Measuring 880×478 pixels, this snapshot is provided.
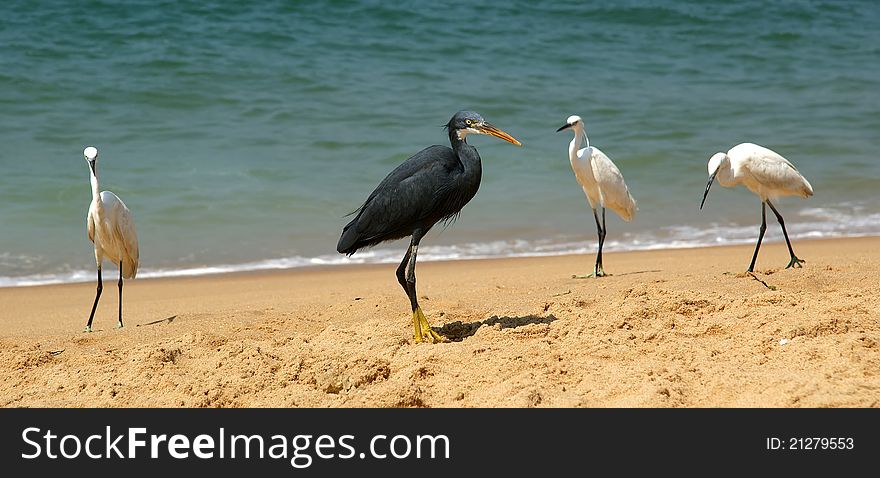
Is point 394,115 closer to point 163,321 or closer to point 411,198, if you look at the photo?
point 163,321

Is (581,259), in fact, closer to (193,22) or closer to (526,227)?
(526,227)

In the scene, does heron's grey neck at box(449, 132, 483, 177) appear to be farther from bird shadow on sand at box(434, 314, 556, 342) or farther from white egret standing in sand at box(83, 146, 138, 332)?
white egret standing in sand at box(83, 146, 138, 332)

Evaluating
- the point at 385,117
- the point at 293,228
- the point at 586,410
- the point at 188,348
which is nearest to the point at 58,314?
the point at 188,348

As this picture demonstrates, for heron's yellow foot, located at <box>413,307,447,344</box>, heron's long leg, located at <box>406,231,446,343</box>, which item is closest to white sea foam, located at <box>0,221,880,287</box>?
heron's long leg, located at <box>406,231,446,343</box>

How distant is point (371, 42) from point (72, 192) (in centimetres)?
748

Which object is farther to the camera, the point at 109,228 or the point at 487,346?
the point at 109,228

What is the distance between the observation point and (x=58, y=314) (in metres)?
6.74

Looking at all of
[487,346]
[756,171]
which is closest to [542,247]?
[756,171]

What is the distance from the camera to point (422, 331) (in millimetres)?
5188

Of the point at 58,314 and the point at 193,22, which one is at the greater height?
the point at 193,22

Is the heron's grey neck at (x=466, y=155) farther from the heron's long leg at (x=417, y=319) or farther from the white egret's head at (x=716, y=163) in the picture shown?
the white egret's head at (x=716, y=163)

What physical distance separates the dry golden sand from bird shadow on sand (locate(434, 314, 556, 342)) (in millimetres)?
17

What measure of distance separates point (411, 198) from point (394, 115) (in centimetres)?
→ 837

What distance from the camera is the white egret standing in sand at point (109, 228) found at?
21.8 feet
